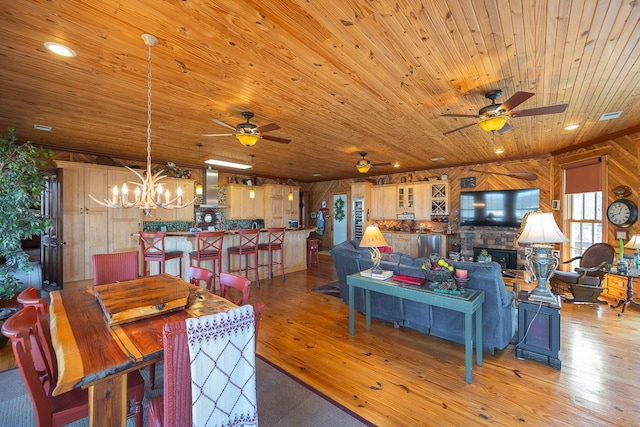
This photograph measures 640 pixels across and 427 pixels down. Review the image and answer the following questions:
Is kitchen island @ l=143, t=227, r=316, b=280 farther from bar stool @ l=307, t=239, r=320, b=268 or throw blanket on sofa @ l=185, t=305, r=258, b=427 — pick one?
throw blanket on sofa @ l=185, t=305, r=258, b=427

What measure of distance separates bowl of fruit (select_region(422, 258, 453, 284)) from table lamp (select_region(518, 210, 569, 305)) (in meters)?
0.82

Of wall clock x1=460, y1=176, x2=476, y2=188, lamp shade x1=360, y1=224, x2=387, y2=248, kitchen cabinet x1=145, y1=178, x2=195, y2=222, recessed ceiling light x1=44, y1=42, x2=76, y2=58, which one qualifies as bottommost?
lamp shade x1=360, y1=224, x2=387, y2=248

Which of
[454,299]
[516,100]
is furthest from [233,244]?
[516,100]

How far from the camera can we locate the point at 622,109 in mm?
3424

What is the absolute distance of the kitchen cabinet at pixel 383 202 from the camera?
→ 830 centimetres

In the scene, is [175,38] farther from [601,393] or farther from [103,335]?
[601,393]

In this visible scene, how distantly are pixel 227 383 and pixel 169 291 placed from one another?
4.23ft

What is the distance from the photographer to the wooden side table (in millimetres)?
2632

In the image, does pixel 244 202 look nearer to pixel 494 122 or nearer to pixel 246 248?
pixel 246 248

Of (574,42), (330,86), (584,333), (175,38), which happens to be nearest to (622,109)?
(574,42)

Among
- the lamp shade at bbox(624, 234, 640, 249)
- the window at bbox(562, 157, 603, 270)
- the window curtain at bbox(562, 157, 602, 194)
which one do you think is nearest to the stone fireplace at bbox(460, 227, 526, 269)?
the window at bbox(562, 157, 603, 270)

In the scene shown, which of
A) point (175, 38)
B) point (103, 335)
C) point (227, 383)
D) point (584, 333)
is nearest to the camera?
point (227, 383)

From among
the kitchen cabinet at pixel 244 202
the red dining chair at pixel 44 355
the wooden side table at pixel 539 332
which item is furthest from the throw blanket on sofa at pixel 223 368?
the kitchen cabinet at pixel 244 202

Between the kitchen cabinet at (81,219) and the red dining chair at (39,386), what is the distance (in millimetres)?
4499
